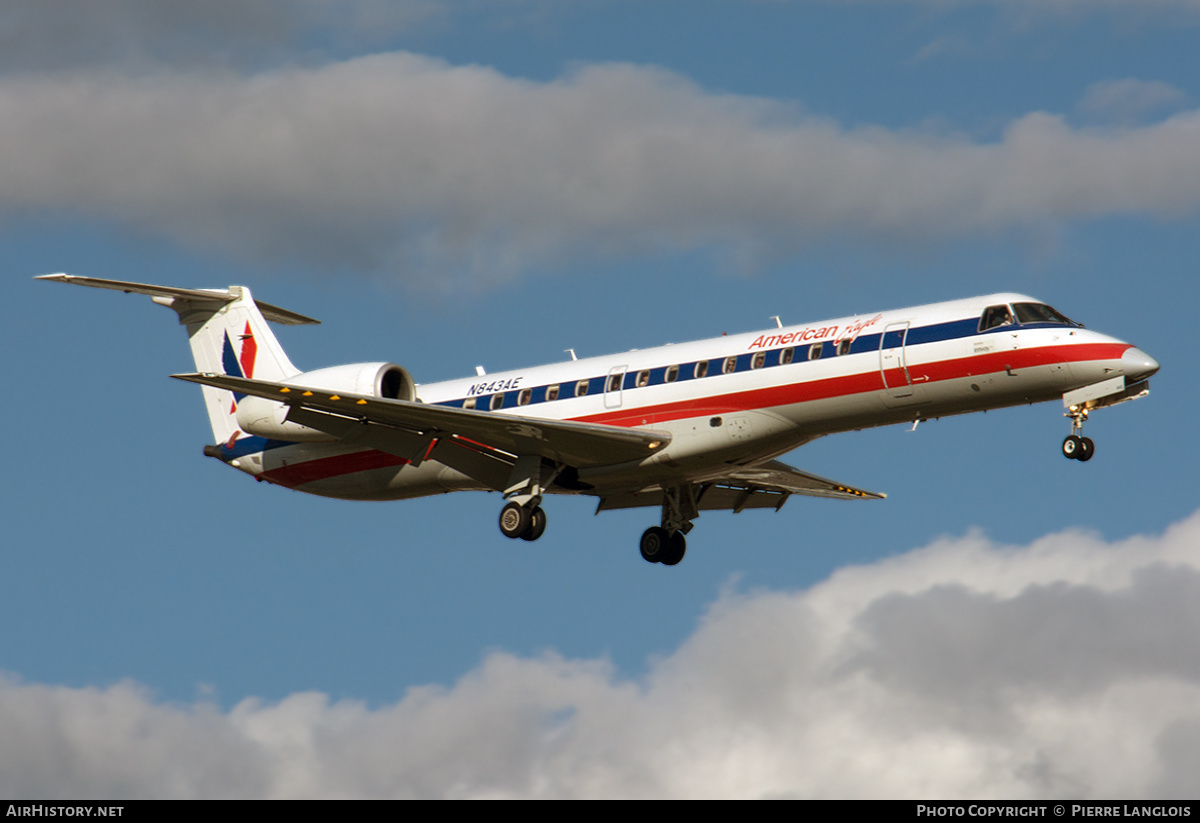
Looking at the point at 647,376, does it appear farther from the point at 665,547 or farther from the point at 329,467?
the point at 329,467

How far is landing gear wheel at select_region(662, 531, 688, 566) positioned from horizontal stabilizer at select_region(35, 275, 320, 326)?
10.2m

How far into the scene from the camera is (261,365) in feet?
115

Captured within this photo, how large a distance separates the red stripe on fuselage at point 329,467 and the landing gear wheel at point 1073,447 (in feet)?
42.8

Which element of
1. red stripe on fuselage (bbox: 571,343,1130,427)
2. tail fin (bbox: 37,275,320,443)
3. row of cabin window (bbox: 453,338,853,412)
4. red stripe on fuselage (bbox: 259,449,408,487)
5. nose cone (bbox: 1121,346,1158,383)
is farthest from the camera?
tail fin (bbox: 37,275,320,443)

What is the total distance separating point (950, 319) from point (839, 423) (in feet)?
9.02

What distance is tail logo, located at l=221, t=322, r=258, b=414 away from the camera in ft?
115

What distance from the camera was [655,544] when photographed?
33375 mm

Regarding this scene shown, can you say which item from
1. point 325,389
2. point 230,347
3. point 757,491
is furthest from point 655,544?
point 230,347

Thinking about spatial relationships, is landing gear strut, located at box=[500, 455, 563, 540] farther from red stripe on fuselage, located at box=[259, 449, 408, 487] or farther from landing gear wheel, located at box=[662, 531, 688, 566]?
landing gear wheel, located at box=[662, 531, 688, 566]

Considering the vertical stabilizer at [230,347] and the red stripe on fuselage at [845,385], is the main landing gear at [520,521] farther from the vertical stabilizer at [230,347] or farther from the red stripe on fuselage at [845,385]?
the vertical stabilizer at [230,347]

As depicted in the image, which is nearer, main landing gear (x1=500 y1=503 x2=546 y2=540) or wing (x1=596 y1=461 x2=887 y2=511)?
main landing gear (x1=500 y1=503 x2=546 y2=540)

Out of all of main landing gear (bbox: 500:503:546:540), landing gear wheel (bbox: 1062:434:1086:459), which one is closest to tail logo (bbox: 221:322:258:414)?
main landing gear (bbox: 500:503:546:540)

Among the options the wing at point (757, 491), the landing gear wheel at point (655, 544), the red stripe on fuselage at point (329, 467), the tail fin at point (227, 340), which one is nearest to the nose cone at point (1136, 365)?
the wing at point (757, 491)
